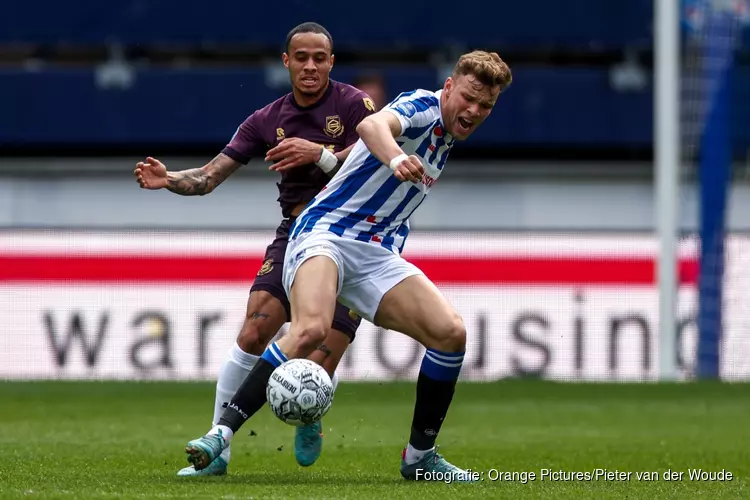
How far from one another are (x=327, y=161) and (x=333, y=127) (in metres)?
0.34

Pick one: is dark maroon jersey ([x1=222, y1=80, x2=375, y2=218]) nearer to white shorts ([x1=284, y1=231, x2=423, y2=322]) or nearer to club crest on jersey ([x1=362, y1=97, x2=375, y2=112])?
club crest on jersey ([x1=362, y1=97, x2=375, y2=112])

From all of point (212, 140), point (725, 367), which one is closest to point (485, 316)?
point (725, 367)

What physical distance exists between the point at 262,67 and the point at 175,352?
23.6 ft

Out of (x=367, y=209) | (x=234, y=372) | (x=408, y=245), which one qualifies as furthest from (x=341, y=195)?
(x=408, y=245)

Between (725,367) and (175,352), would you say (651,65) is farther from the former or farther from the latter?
(175,352)

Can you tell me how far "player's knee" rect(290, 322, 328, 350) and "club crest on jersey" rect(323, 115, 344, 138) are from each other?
139 centimetres

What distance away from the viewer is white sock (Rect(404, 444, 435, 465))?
667 centimetres

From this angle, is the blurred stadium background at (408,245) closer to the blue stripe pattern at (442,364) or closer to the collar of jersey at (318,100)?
the blue stripe pattern at (442,364)

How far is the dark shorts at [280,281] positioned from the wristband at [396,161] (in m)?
1.36

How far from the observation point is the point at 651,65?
20594mm

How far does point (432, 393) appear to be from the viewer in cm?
667

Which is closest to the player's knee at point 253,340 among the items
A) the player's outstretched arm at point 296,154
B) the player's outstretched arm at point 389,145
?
the player's outstretched arm at point 296,154

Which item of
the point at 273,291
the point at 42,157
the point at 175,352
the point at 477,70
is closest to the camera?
the point at 477,70

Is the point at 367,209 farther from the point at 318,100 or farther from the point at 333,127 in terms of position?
the point at 318,100
